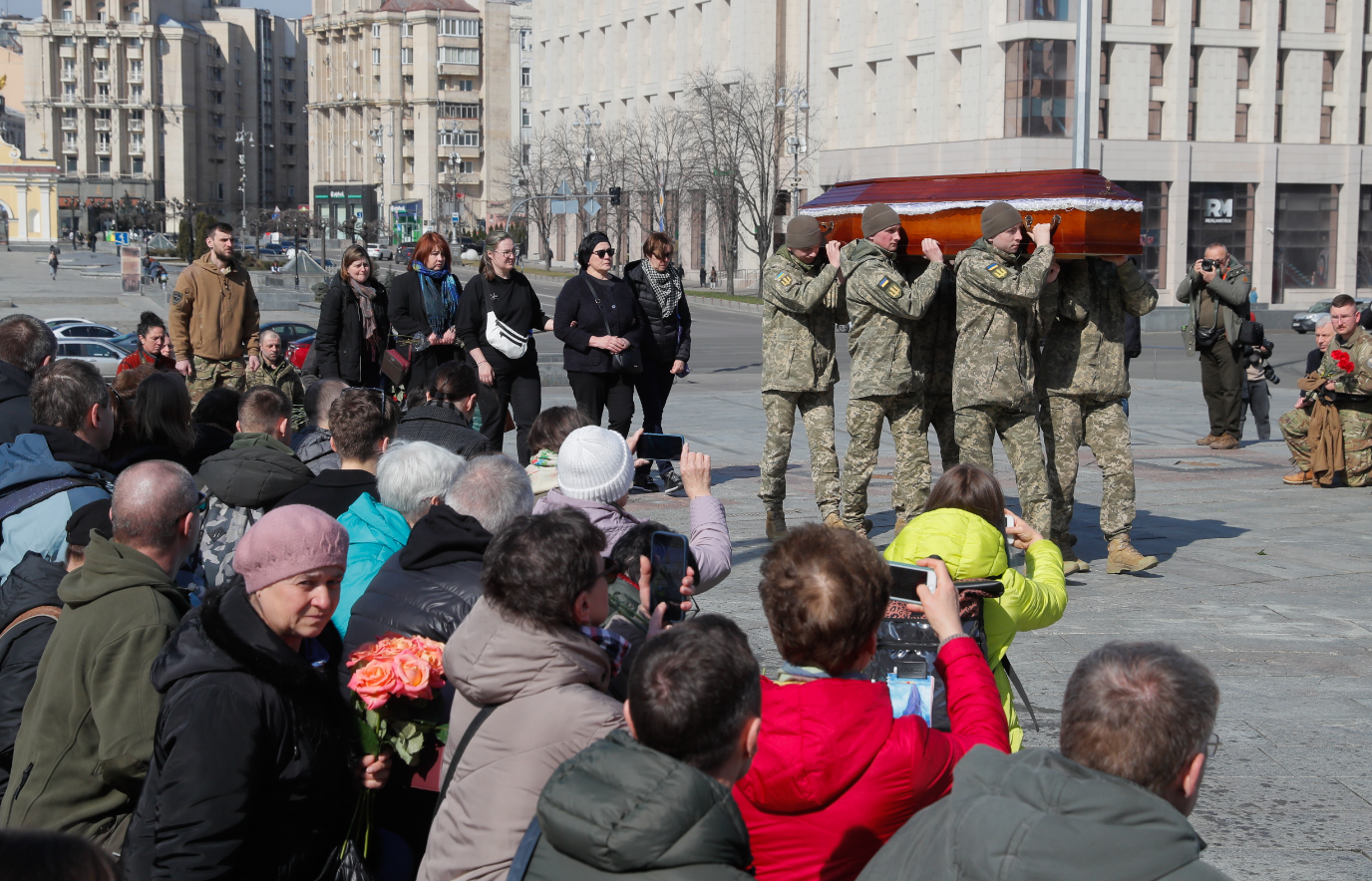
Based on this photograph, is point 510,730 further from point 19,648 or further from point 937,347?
point 937,347

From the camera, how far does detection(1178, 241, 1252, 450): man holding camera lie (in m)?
13.9

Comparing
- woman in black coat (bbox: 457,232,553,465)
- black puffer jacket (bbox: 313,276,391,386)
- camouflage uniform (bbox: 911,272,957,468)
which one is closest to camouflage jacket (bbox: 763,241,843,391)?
camouflage uniform (bbox: 911,272,957,468)

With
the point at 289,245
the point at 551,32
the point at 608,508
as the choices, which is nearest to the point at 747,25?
the point at 551,32

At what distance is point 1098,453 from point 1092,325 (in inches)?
31.0

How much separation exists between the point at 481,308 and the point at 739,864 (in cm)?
799

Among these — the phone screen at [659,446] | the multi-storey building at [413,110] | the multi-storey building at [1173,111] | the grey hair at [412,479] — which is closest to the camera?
the grey hair at [412,479]

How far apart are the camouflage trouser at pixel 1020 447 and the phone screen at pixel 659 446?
307 centimetres

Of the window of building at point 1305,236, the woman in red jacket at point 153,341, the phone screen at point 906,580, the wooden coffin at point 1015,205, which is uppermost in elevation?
the window of building at point 1305,236

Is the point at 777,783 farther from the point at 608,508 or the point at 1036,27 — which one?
the point at 1036,27

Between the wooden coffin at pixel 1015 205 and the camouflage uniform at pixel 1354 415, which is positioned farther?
the camouflage uniform at pixel 1354 415

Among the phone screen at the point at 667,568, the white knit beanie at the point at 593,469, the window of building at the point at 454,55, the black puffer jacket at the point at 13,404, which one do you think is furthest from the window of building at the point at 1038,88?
the window of building at the point at 454,55

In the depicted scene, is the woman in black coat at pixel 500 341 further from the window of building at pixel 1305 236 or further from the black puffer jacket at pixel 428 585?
the window of building at pixel 1305 236

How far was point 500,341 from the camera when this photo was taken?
9805 mm

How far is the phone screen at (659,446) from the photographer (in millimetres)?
5191
